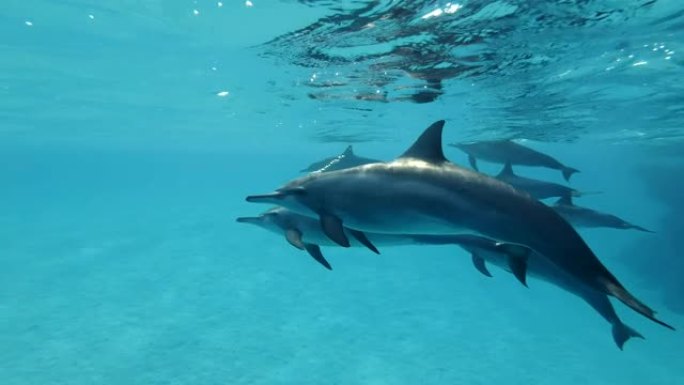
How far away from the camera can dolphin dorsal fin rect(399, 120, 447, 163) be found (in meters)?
5.35

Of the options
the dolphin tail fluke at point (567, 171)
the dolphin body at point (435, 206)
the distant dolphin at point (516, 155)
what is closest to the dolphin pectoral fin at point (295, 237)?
the dolphin body at point (435, 206)

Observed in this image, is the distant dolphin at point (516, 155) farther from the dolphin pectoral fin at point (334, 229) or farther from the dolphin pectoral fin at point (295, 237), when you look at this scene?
the dolphin pectoral fin at point (334, 229)

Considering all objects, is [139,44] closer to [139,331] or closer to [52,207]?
[139,331]

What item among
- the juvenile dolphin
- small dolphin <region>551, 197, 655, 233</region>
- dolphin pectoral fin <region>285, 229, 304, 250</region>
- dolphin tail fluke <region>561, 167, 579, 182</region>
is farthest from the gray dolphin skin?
dolphin tail fluke <region>561, 167, 579, 182</region>

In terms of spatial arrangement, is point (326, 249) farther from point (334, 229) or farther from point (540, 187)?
point (334, 229)

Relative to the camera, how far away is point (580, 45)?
1170cm

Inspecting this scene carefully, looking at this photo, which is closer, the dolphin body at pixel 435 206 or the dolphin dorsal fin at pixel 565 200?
the dolphin body at pixel 435 206

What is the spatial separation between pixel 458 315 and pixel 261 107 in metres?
14.1

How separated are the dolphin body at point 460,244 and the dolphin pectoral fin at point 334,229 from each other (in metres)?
1.55

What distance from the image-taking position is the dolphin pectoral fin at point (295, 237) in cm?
714

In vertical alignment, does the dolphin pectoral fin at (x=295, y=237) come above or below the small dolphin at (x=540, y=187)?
above

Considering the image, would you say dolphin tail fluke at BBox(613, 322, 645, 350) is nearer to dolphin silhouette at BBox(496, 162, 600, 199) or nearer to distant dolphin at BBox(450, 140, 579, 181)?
dolphin silhouette at BBox(496, 162, 600, 199)

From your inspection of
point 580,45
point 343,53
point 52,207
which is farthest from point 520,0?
point 52,207

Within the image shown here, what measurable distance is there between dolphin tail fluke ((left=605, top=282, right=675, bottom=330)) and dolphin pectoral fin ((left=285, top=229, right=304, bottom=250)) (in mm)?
4251
